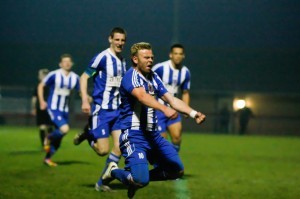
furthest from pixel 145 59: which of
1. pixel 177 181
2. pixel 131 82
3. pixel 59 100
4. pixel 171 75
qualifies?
pixel 59 100

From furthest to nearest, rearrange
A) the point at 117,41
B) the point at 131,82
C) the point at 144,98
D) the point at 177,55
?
1. the point at 177,55
2. the point at 117,41
3. the point at 131,82
4. the point at 144,98

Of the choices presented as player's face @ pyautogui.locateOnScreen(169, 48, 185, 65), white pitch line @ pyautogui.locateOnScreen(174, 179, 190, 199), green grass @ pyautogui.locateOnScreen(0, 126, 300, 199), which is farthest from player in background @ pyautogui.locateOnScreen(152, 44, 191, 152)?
white pitch line @ pyautogui.locateOnScreen(174, 179, 190, 199)

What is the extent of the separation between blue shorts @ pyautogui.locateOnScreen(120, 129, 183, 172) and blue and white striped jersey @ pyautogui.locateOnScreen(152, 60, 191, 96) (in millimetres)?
3433

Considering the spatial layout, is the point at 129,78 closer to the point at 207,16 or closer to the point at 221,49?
the point at 221,49

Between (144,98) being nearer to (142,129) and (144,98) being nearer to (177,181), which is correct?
(142,129)

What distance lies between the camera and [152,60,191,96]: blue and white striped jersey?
9.95 metres

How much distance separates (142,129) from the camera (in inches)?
256

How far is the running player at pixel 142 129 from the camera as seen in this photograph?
249 inches

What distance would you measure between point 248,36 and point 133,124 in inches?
1812

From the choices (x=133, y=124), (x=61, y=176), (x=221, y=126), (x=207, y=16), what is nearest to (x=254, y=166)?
(x=61, y=176)

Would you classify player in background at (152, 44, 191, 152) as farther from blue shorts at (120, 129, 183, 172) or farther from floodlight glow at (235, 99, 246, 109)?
floodlight glow at (235, 99, 246, 109)

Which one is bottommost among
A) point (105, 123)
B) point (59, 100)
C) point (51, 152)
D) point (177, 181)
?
point (177, 181)

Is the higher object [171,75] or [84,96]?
[171,75]

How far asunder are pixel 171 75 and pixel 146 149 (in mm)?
3628
